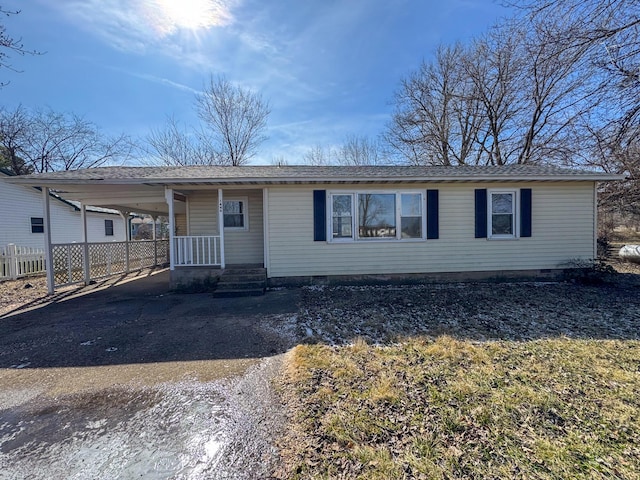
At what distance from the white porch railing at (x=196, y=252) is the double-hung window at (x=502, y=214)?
7.54m

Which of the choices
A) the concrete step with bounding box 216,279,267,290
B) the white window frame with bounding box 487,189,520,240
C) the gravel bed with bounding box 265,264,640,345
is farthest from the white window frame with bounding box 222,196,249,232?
the white window frame with bounding box 487,189,520,240

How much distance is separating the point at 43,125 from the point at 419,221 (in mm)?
28893

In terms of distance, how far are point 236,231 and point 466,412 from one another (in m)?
7.46

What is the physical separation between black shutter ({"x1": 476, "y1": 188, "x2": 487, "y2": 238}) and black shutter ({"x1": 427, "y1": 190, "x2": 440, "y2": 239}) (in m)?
1.10

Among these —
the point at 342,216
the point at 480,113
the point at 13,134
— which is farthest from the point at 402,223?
the point at 13,134

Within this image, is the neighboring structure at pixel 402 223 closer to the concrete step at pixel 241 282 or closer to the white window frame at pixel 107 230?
the concrete step at pixel 241 282

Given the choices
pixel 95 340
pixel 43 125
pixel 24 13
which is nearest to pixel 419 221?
pixel 95 340

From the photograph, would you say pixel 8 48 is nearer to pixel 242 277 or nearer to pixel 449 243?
pixel 242 277

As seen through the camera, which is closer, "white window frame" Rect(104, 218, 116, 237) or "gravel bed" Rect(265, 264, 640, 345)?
"gravel bed" Rect(265, 264, 640, 345)

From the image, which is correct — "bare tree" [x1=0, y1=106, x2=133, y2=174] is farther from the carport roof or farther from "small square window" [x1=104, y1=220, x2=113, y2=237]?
the carport roof

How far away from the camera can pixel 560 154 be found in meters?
13.4

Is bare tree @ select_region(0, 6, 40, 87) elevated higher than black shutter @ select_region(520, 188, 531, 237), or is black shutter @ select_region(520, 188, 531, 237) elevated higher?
bare tree @ select_region(0, 6, 40, 87)

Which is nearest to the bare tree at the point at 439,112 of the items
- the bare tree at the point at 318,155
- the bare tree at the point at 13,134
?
the bare tree at the point at 318,155

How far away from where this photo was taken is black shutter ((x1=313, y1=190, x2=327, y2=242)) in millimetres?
7641
